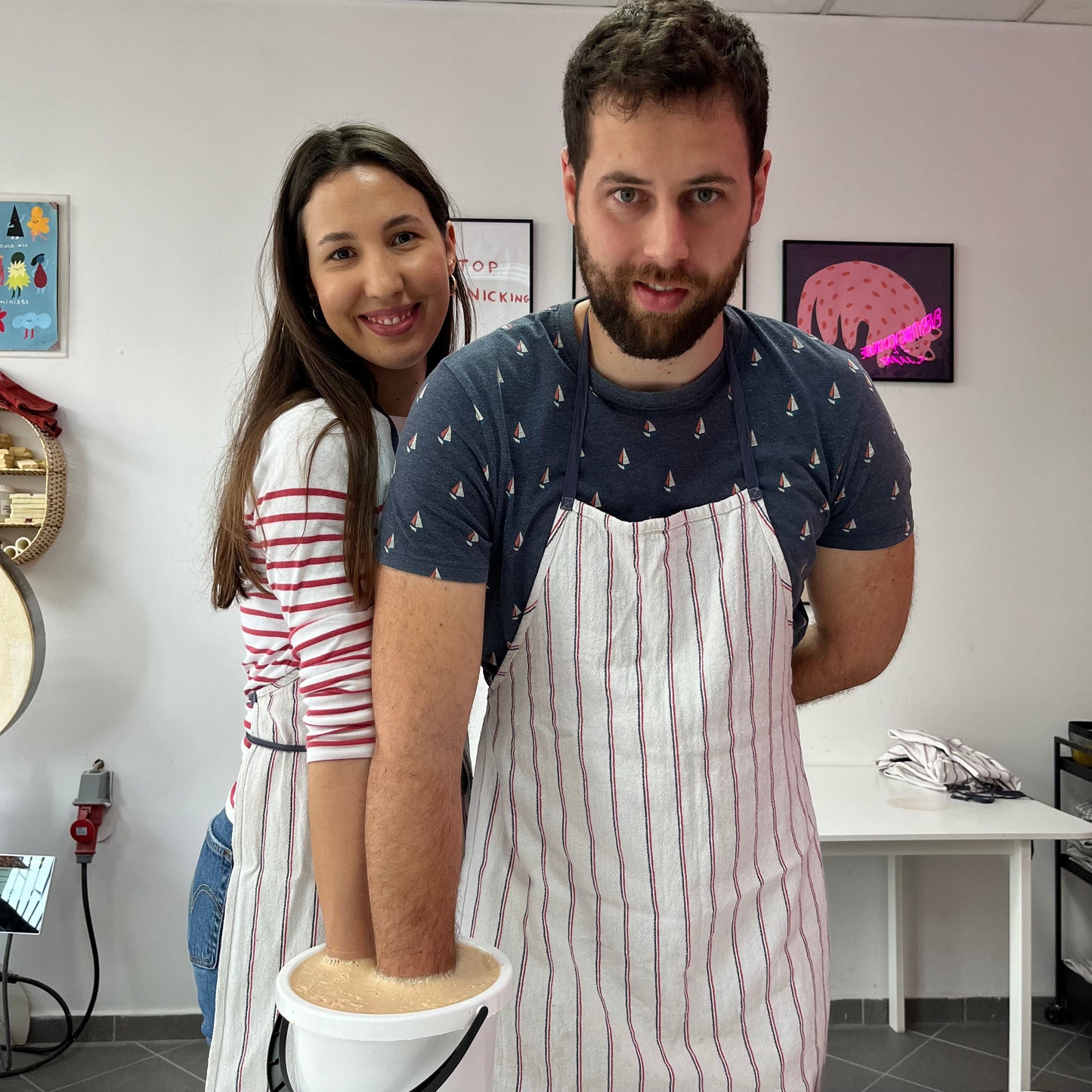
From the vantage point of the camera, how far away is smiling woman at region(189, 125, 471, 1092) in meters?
0.99

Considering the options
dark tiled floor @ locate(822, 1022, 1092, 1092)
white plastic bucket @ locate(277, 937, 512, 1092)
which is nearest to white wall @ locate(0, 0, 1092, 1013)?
dark tiled floor @ locate(822, 1022, 1092, 1092)

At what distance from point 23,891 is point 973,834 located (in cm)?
219

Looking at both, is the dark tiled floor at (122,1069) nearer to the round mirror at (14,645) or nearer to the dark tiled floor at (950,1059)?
Result: the round mirror at (14,645)

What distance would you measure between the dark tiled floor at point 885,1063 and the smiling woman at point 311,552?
174 centimetres

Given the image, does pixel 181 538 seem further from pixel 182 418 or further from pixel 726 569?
pixel 726 569

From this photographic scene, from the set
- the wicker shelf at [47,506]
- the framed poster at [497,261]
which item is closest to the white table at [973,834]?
the framed poster at [497,261]

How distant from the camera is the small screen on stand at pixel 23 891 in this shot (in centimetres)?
231

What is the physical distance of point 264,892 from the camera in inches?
44.2

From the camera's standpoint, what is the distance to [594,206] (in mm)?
911

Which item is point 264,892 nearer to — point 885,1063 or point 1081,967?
point 885,1063

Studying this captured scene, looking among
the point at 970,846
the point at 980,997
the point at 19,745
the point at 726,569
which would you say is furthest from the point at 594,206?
the point at 980,997

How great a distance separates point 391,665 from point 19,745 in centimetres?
235

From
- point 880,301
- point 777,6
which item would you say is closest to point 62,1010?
point 880,301

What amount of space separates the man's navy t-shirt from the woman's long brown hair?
0.07m
